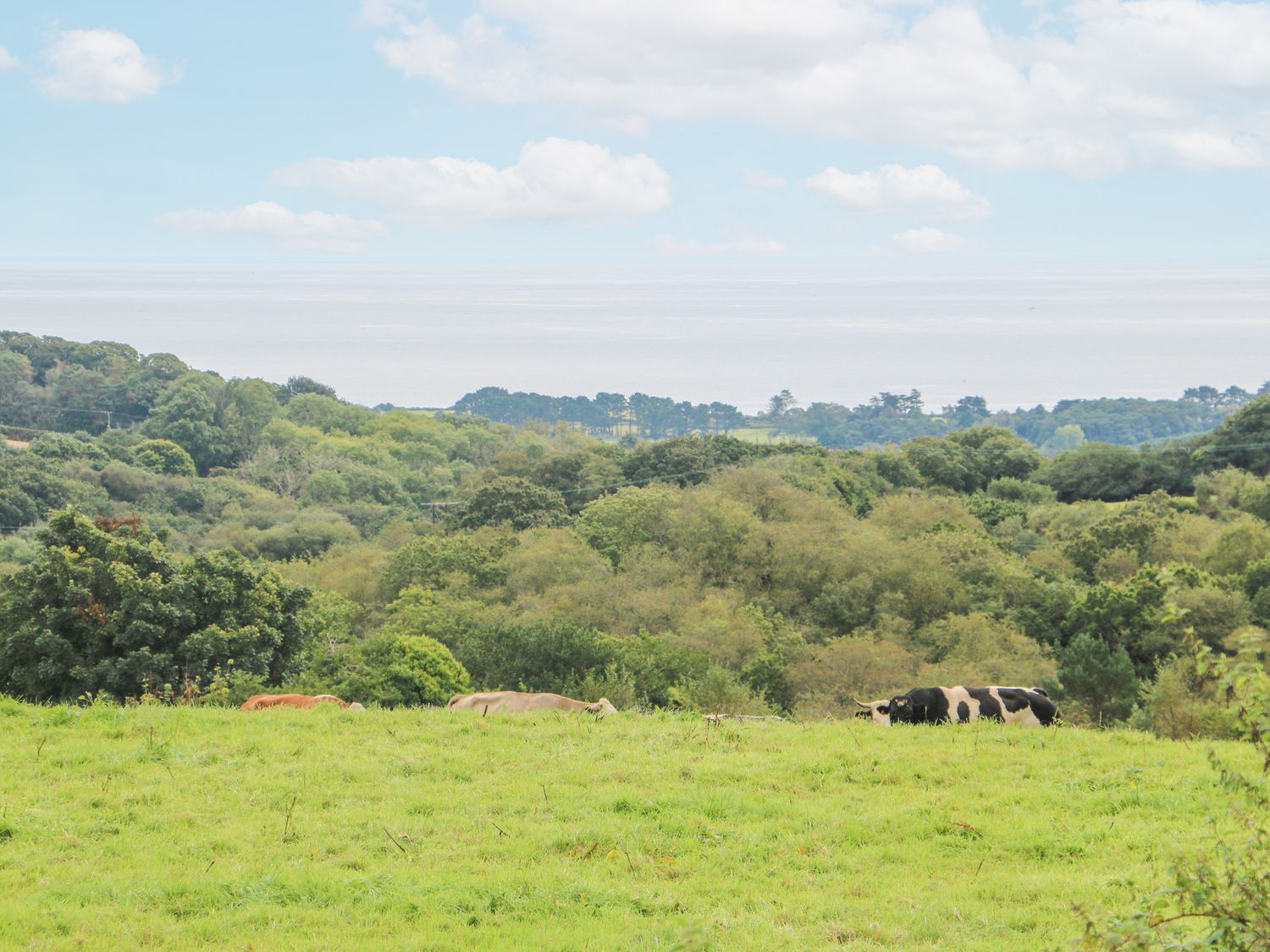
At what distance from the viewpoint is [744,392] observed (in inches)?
5418

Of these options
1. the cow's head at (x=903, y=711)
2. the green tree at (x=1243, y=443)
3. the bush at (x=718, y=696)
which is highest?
the green tree at (x=1243, y=443)

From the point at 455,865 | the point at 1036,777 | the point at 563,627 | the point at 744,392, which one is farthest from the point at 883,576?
the point at 744,392

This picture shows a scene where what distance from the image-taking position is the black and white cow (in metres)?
13.1

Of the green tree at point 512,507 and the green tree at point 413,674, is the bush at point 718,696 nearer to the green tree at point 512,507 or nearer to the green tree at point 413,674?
the green tree at point 413,674

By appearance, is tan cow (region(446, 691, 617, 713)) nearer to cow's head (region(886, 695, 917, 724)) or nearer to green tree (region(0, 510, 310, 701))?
cow's head (region(886, 695, 917, 724))

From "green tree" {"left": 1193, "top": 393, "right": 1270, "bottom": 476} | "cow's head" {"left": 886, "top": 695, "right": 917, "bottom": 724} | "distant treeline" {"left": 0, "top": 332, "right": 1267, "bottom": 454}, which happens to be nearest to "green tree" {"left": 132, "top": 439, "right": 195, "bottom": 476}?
"distant treeline" {"left": 0, "top": 332, "right": 1267, "bottom": 454}

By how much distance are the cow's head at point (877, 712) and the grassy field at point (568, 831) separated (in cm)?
122

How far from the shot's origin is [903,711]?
13.1 m

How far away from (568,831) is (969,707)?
6116mm

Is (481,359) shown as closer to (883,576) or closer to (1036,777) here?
(883,576)

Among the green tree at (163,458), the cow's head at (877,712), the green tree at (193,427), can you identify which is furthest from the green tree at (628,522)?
the green tree at (193,427)

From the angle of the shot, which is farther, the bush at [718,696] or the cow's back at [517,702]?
the bush at [718,696]

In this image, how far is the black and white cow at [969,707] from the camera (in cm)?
1308

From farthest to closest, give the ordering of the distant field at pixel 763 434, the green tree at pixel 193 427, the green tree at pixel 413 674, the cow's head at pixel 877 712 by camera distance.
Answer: the distant field at pixel 763 434 → the green tree at pixel 193 427 → the green tree at pixel 413 674 → the cow's head at pixel 877 712
